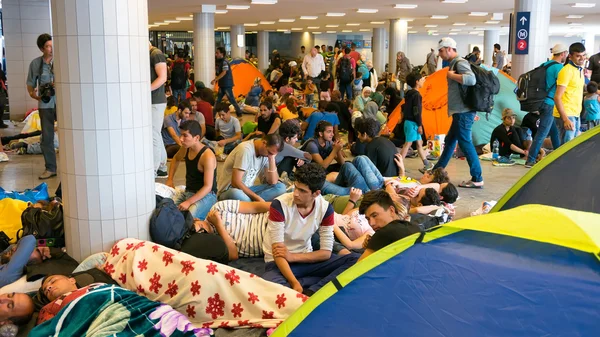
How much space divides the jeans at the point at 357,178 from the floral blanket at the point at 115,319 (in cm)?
285

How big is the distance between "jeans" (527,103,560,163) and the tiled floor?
0.28 meters

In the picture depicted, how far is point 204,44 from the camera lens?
58.0 feet

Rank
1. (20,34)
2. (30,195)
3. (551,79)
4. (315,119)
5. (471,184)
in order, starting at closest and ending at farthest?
(30,195)
(471,184)
(551,79)
(315,119)
(20,34)

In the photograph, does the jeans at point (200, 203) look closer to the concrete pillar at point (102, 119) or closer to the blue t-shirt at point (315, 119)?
the concrete pillar at point (102, 119)

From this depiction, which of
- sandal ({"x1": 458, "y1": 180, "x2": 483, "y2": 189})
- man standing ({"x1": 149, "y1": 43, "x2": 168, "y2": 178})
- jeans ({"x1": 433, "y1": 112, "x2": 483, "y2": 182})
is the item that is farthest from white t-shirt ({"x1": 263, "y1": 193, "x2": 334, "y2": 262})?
sandal ({"x1": 458, "y1": 180, "x2": 483, "y2": 189})

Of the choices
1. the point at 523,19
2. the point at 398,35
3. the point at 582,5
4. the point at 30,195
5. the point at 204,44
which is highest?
the point at 582,5

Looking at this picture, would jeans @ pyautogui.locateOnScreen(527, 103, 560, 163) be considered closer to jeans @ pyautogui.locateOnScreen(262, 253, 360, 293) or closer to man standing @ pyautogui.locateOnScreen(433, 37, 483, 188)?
man standing @ pyautogui.locateOnScreen(433, 37, 483, 188)

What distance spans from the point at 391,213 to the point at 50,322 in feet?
6.47

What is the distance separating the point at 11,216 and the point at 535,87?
597cm

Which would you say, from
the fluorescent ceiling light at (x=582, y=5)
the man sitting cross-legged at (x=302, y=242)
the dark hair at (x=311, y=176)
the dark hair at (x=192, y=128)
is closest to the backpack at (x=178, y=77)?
the fluorescent ceiling light at (x=582, y=5)

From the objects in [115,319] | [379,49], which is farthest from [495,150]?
[379,49]

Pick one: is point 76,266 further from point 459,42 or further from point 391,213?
point 459,42

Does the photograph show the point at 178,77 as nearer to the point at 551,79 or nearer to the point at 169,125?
the point at 169,125

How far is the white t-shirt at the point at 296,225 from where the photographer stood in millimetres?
4480
